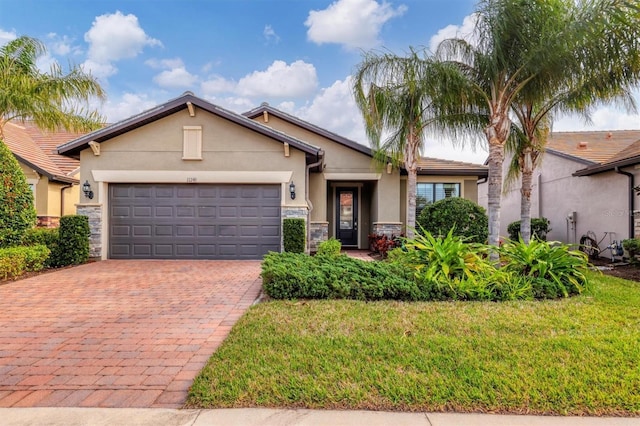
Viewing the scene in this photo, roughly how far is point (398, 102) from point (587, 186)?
29.4 ft

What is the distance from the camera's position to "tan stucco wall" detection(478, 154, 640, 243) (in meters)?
11.4

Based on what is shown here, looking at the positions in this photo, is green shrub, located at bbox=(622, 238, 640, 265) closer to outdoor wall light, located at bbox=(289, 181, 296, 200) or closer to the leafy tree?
→ outdoor wall light, located at bbox=(289, 181, 296, 200)

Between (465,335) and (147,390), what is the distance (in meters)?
3.43

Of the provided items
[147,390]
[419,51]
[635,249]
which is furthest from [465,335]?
[635,249]

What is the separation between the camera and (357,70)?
900 cm

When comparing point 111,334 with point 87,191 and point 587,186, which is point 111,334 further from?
point 587,186

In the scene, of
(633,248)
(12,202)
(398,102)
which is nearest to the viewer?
(12,202)

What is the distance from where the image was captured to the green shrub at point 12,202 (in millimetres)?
7691

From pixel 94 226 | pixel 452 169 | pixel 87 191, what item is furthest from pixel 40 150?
pixel 452 169

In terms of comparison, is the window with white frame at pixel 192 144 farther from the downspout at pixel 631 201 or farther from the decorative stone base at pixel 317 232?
the downspout at pixel 631 201

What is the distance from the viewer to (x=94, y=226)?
10.4 m

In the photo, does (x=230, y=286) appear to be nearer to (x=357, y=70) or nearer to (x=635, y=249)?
(x=357, y=70)

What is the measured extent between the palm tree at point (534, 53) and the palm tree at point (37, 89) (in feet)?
36.2

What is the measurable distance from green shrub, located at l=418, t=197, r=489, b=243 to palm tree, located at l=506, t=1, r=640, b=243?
4.24 ft
